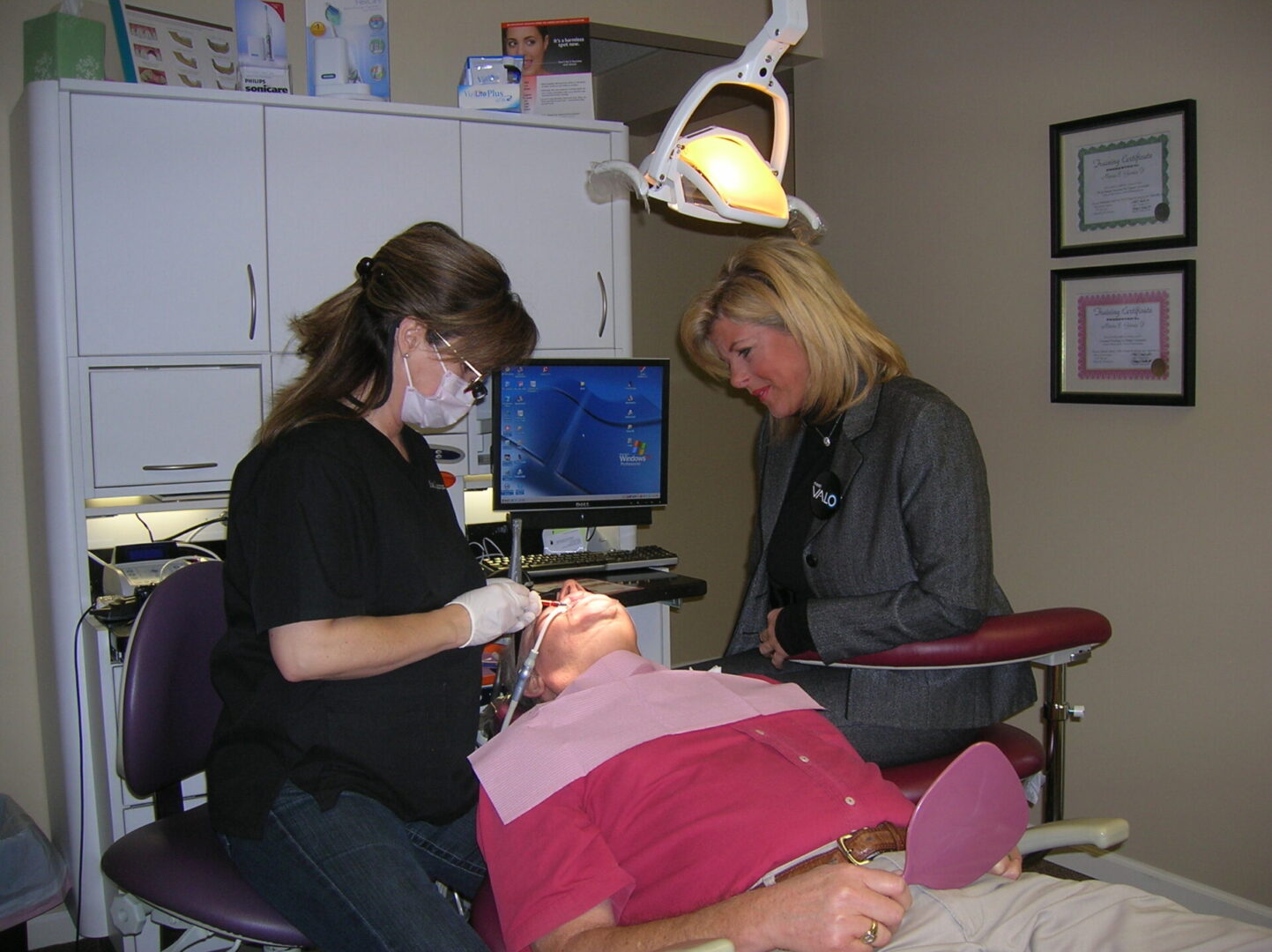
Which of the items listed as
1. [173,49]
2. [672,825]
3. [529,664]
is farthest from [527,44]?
[672,825]

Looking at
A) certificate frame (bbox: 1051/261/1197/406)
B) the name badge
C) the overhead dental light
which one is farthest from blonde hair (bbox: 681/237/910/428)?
certificate frame (bbox: 1051/261/1197/406)

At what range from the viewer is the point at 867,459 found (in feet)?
6.62

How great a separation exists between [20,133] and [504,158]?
1090mm

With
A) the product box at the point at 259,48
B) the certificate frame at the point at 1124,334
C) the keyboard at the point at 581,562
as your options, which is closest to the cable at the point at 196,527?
the keyboard at the point at 581,562

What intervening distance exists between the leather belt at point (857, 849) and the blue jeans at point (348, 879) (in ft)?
1.31

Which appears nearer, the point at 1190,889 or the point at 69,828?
the point at 69,828

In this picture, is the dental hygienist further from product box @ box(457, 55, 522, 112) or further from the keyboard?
product box @ box(457, 55, 522, 112)

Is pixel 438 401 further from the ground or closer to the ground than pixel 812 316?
closer to the ground

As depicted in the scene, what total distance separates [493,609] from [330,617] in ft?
0.93

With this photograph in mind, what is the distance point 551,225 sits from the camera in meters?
2.86

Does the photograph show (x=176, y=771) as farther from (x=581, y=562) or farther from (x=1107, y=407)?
(x=1107, y=407)

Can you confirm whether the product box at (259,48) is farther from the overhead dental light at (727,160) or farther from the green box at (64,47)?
the overhead dental light at (727,160)

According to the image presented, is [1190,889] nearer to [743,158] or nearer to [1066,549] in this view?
[1066,549]

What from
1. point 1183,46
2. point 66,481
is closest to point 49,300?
point 66,481
